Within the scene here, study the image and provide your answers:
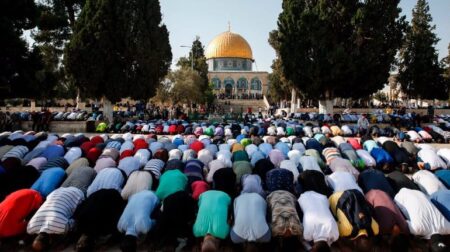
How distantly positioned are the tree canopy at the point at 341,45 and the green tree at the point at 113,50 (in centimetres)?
931

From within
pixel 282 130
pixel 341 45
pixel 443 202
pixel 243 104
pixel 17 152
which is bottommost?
pixel 443 202

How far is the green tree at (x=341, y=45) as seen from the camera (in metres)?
21.5

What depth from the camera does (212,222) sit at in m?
5.34

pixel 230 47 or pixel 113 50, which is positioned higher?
pixel 230 47

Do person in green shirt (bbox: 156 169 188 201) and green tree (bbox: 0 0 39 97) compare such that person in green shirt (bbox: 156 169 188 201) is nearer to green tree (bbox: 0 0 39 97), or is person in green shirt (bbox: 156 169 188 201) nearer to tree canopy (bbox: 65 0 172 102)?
green tree (bbox: 0 0 39 97)

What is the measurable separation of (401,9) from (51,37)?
999 inches

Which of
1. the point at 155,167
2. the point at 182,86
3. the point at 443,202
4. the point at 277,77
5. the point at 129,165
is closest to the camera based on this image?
the point at 443,202

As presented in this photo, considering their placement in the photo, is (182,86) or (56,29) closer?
(56,29)

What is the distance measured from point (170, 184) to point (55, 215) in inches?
78.9

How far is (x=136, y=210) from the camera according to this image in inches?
219

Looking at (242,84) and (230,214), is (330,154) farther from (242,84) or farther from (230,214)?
(242,84)

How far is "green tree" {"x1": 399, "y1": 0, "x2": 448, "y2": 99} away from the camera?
116 feet

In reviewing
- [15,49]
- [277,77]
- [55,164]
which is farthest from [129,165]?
[277,77]

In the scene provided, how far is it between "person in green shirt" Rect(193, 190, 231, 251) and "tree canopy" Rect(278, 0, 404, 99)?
17.7 m
